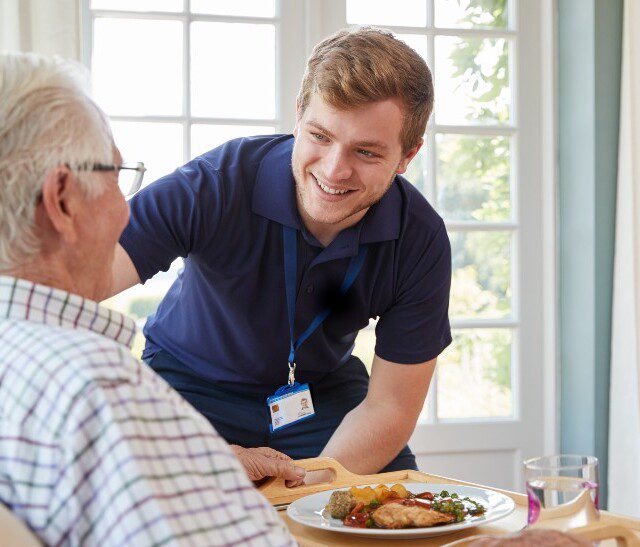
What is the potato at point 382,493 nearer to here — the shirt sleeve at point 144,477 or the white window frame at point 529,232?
the shirt sleeve at point 144,477

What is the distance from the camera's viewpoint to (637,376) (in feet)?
10.6

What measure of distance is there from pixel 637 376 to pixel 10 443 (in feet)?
9.04

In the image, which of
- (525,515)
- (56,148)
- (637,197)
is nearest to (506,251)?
(637,197)

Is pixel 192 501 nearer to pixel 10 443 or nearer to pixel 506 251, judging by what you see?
pixel 10 443

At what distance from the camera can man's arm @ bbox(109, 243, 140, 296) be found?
1898mm

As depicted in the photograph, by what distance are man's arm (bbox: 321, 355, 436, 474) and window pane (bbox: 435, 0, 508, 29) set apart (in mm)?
1764

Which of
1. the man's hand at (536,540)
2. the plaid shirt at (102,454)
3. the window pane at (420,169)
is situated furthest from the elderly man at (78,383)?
the window pane at (420,169)

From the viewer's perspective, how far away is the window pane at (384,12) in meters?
3.44

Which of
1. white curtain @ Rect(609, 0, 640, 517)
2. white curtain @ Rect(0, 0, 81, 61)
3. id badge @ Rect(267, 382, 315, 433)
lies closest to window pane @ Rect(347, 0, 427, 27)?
white curtain @ Rect(609, 0, 640, 517)

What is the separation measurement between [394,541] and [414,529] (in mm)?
43

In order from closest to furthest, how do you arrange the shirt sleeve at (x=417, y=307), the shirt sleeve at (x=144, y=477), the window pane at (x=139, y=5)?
1. the shirt sleeve at (x=144, y=477)
2. the shirt sleeve at (x=417, y=307)
3. the window pane at (x=139, y=5)

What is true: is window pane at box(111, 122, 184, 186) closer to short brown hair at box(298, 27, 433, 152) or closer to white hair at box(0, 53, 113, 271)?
short brown hair at box(298, 27, 433, 152)

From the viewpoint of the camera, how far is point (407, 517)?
131 cm

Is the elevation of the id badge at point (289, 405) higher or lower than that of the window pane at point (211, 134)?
lower
